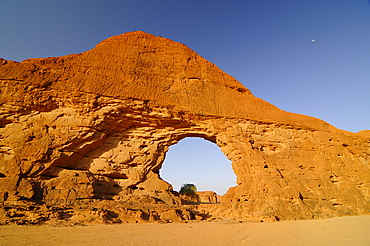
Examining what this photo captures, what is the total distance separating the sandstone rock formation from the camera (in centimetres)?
1306

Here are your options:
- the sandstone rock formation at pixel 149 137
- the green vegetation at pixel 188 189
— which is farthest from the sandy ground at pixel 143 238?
the green vegetation at pixel 188 189

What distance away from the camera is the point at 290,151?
61.6 feet

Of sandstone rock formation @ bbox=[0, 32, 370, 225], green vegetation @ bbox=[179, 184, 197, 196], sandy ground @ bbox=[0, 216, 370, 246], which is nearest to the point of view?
sandy ground @ bbox=[0, 216, 370, 246]

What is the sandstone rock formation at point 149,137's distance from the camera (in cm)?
1306

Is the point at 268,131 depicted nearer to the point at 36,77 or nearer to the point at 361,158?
the point at 361,158

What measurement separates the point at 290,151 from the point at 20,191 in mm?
17789

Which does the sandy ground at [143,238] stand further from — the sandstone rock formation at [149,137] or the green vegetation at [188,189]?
the green vegetation at [188,189]

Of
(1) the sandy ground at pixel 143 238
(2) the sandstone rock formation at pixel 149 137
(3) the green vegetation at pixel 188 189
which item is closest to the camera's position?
(1) the sandy ground at pixel 143 238

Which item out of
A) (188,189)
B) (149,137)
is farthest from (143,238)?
(188,189)

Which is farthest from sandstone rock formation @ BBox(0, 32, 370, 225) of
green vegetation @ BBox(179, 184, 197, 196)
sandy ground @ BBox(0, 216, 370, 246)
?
green vegetation @ BBox(179, 184, 197, 196)

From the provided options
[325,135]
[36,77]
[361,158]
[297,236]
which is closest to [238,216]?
[297,236]

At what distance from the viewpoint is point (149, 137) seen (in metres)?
17.1

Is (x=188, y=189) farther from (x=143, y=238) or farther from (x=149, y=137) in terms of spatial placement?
(x=143, y=238)

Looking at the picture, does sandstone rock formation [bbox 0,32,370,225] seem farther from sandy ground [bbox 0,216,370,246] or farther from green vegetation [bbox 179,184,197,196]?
green vegetation [bbox 179,184,197,196]
